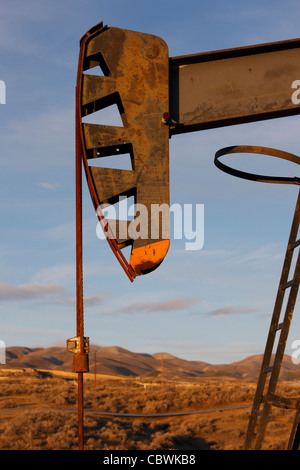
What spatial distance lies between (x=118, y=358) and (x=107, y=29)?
105282 mm

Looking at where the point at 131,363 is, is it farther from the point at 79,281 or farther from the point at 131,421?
the point at 79,281

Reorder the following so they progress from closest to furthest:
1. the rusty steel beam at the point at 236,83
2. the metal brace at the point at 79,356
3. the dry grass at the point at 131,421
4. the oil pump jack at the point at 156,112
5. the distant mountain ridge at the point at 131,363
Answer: the metal brace at the point at 79,356
the oil pump jack at the point at 156,112
the rusty steel beam at the point at 236,83
the dry grass at the point at 131,421
the distant mountain ridge at the point at 131,363

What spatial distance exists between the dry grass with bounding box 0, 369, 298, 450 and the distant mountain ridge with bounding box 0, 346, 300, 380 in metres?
56.7

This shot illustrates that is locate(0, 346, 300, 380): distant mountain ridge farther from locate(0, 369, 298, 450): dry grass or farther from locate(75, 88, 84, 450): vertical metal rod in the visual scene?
locate(75, 88, 84, 450): vertical metal rod

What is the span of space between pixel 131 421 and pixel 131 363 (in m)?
83.8

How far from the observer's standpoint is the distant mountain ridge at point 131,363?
90.2 metres

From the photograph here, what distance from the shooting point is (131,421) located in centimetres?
2098

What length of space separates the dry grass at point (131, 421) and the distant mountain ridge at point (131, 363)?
186ft

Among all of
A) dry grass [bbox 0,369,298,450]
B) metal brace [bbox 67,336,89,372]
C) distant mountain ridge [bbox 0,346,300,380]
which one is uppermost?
metal brace [bbox 67,336,89,372]

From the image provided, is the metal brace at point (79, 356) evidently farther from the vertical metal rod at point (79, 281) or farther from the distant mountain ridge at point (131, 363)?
the distant mountain ridge at point (131, 363)

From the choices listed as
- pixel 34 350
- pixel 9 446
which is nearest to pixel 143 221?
pixel 9 446

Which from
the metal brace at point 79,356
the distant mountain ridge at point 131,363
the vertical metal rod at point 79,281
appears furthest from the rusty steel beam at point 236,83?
the distant mountain ridge at point 131,363

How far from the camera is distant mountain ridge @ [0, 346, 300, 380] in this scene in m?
90.2

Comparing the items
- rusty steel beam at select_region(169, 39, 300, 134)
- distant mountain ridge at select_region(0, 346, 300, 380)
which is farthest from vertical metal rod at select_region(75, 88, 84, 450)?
distant mountain ridge at select_region(0, 346, 300, 380)
